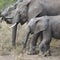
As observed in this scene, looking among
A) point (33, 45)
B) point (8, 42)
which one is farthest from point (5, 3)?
point (33, 45)

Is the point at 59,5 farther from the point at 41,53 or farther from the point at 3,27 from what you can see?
the point at 3,27

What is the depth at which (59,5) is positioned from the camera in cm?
953

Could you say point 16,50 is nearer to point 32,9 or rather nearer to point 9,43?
point 9,43

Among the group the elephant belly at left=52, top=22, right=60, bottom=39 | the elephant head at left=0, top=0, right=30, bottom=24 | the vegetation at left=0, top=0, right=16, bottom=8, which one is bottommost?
the elephant belly at left=52, top=22, right=60, bottom=39

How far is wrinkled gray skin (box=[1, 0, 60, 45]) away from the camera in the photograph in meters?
9.28

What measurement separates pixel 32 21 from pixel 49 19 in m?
0.40

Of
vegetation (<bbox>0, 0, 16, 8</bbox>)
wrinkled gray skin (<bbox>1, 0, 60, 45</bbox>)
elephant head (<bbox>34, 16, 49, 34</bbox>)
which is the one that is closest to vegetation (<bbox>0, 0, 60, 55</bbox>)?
wrinkled gray skin (<bbox>1, 0, 60, 45</bbox>)

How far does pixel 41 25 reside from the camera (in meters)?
8.37

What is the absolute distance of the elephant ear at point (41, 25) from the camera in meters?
8.27

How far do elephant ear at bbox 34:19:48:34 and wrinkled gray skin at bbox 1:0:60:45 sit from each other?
835 millimetres

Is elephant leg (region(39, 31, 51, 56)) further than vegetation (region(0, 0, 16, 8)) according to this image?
No

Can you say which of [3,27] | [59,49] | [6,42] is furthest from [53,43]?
[3,27]

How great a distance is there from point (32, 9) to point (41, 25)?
105cm

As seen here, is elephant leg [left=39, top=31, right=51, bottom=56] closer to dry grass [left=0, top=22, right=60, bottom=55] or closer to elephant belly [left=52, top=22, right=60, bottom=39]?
elephant belly [left=52, top=22, right=60, bottom=39]
